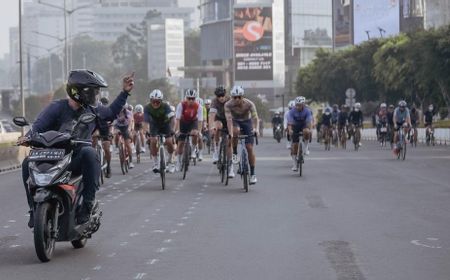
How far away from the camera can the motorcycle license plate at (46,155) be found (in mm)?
10758

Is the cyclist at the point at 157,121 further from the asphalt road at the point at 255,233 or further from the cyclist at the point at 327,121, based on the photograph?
the cyclist at the point at 327,121

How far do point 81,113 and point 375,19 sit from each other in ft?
348

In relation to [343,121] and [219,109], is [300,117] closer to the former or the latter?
[219,109]

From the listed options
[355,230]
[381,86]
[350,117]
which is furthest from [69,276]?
[381,86]

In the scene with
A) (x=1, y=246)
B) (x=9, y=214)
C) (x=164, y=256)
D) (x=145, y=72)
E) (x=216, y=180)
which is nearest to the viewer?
(x=164, y=256)

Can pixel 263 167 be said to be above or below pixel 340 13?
below

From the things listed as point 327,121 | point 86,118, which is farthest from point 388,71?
point 86,118

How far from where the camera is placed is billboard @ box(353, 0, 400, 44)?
364 ft

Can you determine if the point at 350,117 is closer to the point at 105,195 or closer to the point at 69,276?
the point at 105,195

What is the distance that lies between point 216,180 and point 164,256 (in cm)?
1215

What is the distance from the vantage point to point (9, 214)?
54.3ft

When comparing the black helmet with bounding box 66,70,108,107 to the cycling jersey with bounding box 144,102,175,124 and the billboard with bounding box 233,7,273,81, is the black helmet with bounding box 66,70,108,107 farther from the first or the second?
the billboard with bounding box 233,7,273,81

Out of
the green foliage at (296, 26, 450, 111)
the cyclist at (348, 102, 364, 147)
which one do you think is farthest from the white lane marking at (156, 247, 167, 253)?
the green foliage at (296, 26, 450, 111)

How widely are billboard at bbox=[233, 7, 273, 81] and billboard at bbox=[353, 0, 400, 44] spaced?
1703 inches
